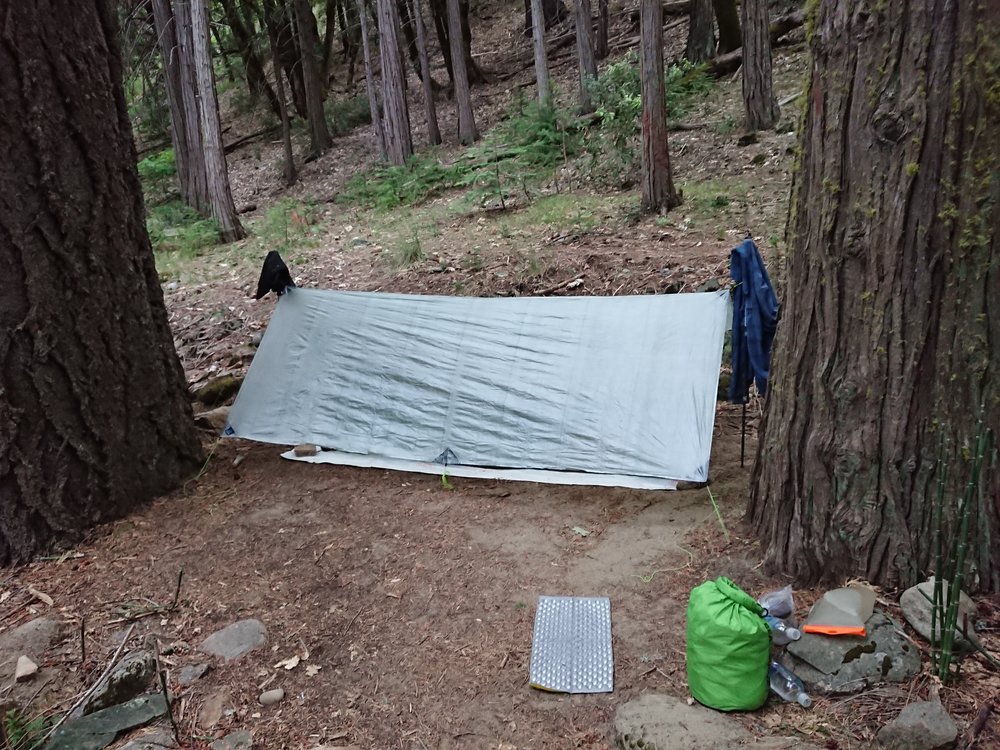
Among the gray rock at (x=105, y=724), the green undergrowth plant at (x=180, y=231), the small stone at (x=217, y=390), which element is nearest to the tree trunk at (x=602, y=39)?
the green undergrowth plant at (x=180, y=231)

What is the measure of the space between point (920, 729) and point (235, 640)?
95.2 inches

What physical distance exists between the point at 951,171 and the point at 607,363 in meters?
2.25

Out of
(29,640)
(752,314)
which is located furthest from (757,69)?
(29,640)

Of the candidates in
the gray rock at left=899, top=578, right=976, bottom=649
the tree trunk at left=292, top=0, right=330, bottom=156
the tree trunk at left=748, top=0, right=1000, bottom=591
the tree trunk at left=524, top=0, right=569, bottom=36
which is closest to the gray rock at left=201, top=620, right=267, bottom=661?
the tree trunk at left=748, top=0, right=1000, bottom=591

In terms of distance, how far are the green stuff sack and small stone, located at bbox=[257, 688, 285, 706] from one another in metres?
1.47

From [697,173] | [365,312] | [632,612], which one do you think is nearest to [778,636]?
[632,612]

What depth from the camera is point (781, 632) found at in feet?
7.66

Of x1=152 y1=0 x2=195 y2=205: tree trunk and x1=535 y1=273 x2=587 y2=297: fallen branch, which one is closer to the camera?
x1=535 y1=273 x2=587 y2=297: fallen branch

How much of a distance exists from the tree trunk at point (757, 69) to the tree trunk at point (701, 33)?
12.7ft

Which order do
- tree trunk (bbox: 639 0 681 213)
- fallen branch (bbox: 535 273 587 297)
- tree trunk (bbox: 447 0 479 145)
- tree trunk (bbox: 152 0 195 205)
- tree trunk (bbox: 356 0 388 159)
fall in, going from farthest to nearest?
tree trunk (bbox: 356 0 388 159) → tree trunk (bbox: 447 0 479 145) → tree trunk (bbox: 152 0 195 205) → tree trunk (bbox: 639 0 681 213) → fallen branch (bbox: 535 273 587 297)

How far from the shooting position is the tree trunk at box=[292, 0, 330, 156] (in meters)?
15.1

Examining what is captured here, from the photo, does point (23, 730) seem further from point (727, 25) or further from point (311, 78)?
point (311, 78)

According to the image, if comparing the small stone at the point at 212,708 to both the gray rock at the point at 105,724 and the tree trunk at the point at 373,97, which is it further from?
the tree trunk at the point at 373,97

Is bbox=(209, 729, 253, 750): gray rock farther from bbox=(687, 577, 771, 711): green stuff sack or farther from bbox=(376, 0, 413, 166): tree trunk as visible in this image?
bbox=(376, 0, 413, 166): tree trunk
